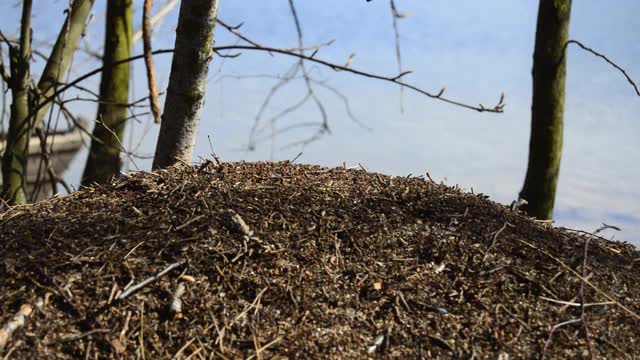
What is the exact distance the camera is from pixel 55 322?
2.69 m

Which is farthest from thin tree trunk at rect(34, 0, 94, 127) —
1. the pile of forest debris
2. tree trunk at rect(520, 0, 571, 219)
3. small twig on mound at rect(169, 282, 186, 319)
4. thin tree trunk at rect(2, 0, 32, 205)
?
tree trunk at rect(520, 0, 571, 219)

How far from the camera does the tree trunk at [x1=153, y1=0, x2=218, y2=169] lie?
402 centimetres

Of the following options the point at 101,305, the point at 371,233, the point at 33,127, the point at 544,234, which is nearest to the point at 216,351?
the point at 101,305

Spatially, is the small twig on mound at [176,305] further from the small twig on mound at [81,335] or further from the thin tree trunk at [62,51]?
the thin tree trunk at [62,51]

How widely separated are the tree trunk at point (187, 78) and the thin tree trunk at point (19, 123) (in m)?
2.07

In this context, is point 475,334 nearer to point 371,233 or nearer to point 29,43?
point 371,233

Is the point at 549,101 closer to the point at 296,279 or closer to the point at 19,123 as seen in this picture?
the point at 296,279

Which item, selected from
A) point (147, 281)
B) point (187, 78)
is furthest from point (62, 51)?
point (147, 281)

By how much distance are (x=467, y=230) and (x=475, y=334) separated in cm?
66

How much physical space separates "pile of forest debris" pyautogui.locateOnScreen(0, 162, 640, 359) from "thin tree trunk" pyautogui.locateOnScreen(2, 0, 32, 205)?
2.30 metres

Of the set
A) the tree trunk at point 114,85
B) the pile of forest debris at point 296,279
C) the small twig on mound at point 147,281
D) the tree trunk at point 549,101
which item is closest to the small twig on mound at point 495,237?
the pile of forest debris at point 296,279

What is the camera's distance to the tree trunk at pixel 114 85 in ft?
21.4

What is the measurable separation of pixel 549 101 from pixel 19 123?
420cm

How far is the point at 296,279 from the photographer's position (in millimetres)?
2910
